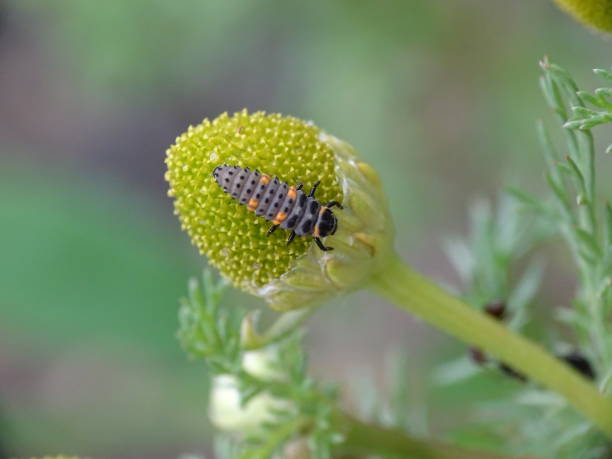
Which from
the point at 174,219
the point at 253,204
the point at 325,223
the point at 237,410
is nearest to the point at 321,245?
the point at 325,223

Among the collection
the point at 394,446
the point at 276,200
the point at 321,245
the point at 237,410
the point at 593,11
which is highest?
the point at 593,11

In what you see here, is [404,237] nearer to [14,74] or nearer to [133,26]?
[133,26]

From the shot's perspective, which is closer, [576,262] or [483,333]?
[483,333]

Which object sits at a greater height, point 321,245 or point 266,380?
point 321,245

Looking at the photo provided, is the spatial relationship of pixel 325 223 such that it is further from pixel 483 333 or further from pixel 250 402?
pixel 250 402

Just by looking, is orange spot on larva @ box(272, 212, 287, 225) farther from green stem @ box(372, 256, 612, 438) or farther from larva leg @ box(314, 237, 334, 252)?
green stem @ box(372, 256, 612, 438)

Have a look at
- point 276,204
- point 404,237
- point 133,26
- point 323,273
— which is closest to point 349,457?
point 323,273
